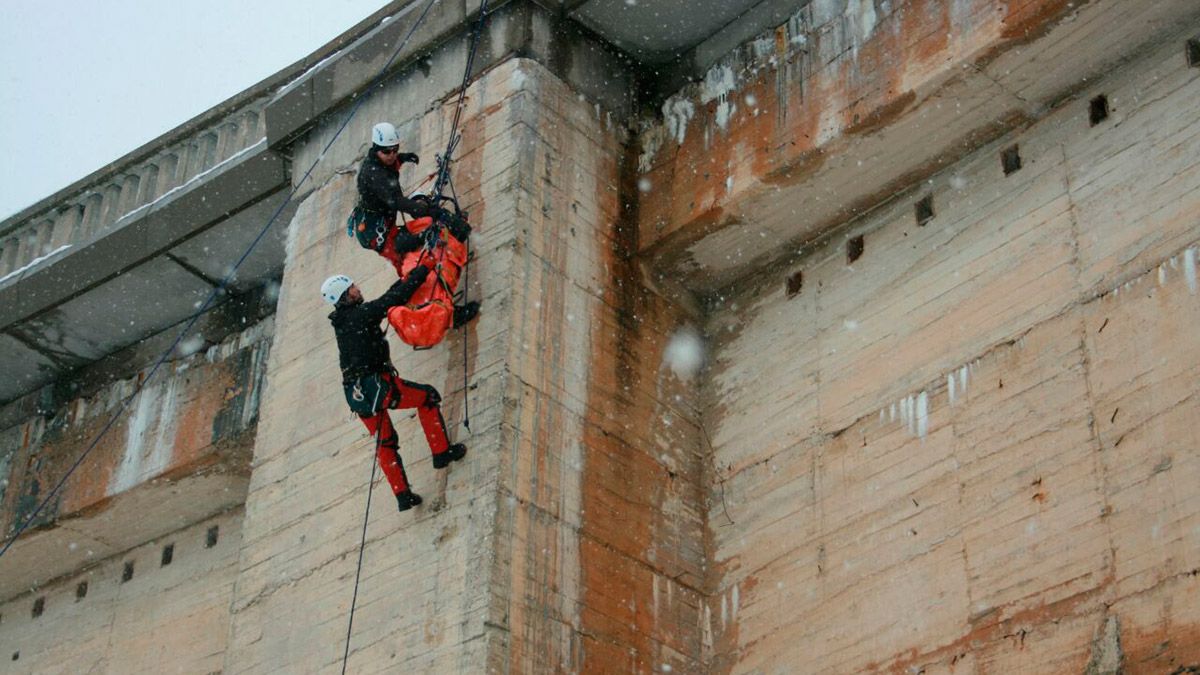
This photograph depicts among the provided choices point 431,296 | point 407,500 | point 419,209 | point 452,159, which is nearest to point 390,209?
point 419,209

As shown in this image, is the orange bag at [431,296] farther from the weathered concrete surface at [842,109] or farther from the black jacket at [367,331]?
the weathered concrete surface at [842,109]

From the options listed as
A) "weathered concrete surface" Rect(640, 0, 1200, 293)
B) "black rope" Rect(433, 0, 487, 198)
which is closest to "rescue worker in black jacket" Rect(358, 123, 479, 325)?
"black rope" Rect(433, 0, 487, 198)

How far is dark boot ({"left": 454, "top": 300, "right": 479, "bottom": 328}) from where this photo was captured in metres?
11.9

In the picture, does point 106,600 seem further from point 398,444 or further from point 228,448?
point 398,444

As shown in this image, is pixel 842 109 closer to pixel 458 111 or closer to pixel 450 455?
pixel 458 111

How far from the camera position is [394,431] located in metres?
11.6

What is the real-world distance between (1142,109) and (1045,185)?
710 millimetres

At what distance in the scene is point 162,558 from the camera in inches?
617

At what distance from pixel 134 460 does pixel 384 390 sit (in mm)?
4713

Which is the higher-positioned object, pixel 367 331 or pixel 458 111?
pixel 458 111

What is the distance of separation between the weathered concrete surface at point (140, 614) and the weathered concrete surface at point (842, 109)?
179 inches

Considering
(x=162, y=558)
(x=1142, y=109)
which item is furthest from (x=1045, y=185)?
(x=162, y=558)

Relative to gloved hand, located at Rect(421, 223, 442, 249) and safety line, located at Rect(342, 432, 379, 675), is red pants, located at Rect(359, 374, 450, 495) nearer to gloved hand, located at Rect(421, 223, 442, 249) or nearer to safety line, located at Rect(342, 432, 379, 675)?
safety line, located at Rect(342, 432, 379, 675)

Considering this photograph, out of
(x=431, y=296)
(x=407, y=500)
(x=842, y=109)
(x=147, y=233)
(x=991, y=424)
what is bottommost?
(x=407, y=500)
